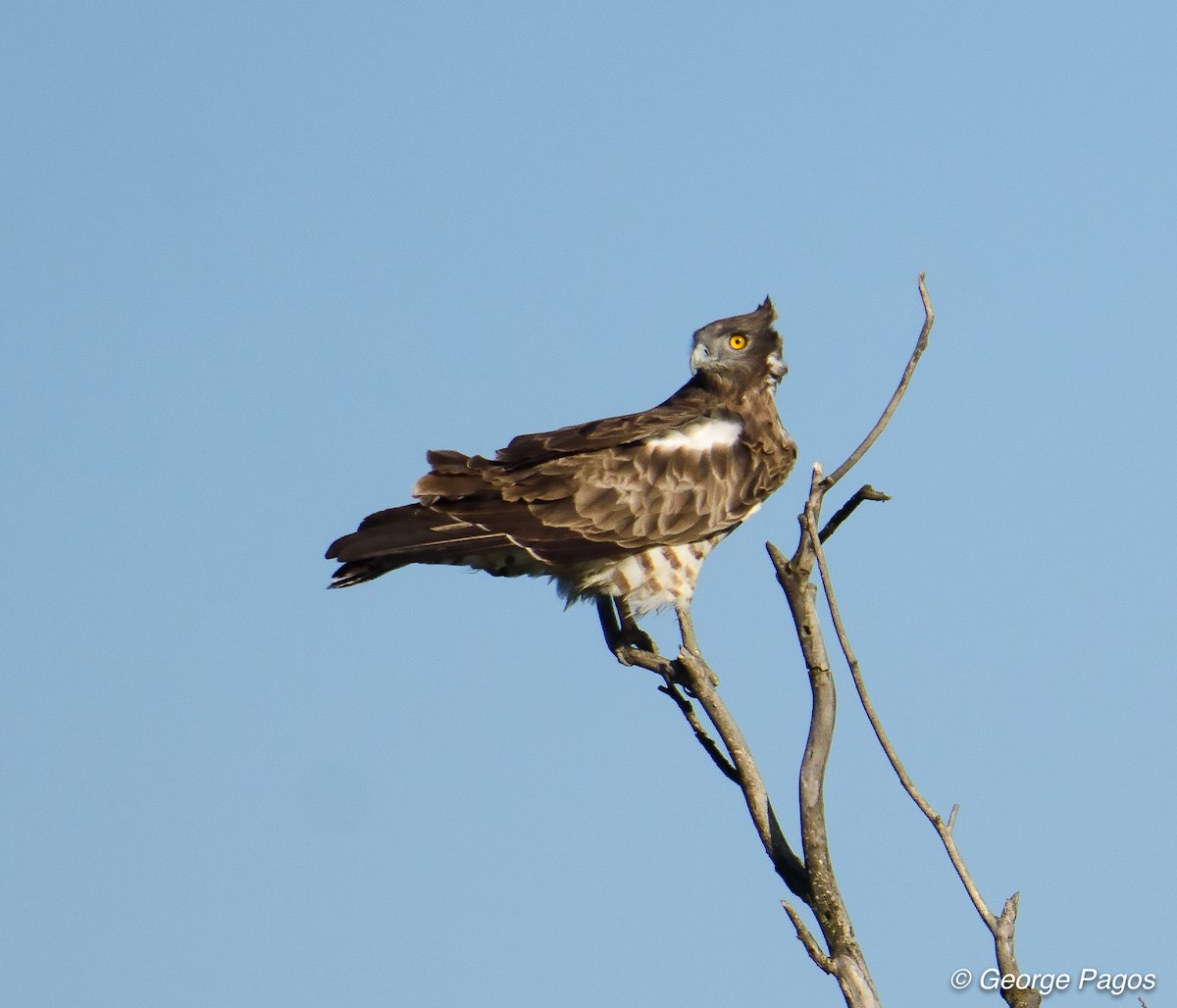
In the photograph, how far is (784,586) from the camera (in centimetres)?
625

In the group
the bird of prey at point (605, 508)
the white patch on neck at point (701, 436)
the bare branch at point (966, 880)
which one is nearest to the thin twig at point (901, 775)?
the bare branch at point (966, 880)

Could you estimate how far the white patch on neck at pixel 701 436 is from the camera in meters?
10.1

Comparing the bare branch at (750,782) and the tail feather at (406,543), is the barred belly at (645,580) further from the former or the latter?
the bare branch at (750,782)

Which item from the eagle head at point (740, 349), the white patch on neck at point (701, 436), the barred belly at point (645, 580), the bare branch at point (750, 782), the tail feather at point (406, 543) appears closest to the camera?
the bare branch at point (750, 782)

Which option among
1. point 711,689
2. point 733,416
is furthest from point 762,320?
point 711,689

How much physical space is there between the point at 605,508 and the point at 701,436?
96 cm

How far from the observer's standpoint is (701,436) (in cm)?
1021

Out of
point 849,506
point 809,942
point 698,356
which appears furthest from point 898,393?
point 698,356

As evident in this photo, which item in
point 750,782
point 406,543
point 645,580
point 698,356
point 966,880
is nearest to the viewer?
point 966,880

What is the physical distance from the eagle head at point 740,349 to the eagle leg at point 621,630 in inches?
79.8

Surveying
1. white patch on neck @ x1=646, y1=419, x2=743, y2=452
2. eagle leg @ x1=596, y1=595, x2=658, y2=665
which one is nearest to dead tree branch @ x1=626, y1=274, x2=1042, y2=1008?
eagle leg @ x1=596, y1=595, x2=658, y2=665

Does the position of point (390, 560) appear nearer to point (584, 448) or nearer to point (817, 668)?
point (584, 448)

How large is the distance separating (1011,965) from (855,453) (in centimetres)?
195

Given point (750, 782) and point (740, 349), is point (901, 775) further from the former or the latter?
point (740, 349)
